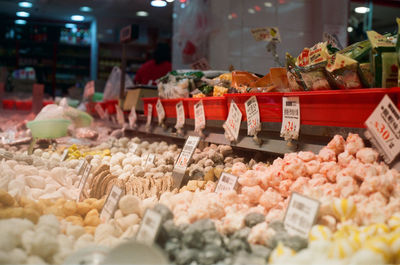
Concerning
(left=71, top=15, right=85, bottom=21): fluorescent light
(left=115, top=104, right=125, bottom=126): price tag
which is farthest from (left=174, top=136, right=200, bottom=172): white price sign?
(left=71, top=15, right=85, bottom=21): fluorescent light

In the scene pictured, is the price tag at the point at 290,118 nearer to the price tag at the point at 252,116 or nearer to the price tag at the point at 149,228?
the price tag at the point at 252,116

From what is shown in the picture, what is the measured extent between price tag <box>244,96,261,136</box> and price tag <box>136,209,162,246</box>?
34.3 inches

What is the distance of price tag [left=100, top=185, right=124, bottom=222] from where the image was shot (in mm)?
1509

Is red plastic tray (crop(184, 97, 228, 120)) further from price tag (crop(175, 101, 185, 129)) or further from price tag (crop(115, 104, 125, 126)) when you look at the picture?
price tag (crop(115, 104, 125, 126))

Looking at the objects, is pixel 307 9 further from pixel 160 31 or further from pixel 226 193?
pixel 160 31

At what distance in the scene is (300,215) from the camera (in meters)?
1.17

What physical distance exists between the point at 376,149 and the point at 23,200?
51.2 inches

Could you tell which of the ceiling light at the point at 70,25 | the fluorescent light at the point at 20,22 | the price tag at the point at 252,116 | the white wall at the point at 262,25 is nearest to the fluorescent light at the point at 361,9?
the white wall at the point at 262,25

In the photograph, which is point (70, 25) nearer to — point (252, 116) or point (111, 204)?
point (252, 116)

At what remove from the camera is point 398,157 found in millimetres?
1349

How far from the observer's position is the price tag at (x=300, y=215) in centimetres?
112

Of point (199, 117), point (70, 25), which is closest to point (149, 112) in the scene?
point (199, 117)

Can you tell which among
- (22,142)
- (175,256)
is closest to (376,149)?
(175,256)

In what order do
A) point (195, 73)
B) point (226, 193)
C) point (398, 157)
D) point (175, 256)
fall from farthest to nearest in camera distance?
point (195, 73) → point (226, 193) → point (398, 157) → point (175, 256)
